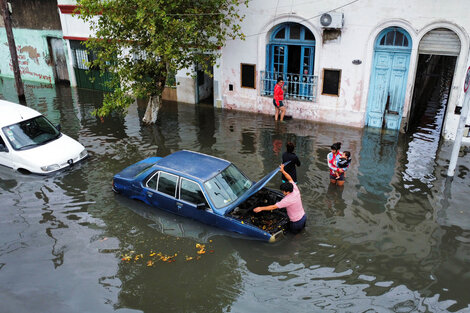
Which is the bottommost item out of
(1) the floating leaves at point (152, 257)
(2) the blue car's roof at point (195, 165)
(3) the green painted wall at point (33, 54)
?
(1) the floating leaves at point (152, 257)

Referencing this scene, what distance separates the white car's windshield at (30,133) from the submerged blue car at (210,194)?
13.0 feet

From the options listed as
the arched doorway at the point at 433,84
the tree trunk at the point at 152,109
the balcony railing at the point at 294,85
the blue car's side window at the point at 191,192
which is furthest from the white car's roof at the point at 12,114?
the arched doorway at the point at 433,84

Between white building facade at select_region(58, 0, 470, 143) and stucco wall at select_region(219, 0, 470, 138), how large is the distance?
30 mm

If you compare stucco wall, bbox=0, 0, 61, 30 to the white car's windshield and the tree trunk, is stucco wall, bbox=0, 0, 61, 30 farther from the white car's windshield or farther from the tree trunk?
the white car's windshield

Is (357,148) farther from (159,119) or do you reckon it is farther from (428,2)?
(159,119)

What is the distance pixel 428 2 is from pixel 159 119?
1088 cm

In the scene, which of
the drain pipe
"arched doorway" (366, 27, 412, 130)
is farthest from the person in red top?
the drain pipe

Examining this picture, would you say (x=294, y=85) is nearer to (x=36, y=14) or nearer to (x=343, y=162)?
(x=343, y=162)

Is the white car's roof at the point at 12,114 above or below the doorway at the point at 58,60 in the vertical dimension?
below

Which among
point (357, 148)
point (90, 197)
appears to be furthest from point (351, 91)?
point (90, 197)

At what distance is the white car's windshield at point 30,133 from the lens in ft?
36.5

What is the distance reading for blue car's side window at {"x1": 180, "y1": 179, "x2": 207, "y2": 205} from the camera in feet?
27.4

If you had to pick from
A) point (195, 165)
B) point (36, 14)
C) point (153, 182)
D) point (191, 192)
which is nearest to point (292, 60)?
point (195, 165)

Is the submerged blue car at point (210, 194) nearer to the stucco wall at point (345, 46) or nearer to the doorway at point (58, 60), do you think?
the stucco wall at point (345, 46)
